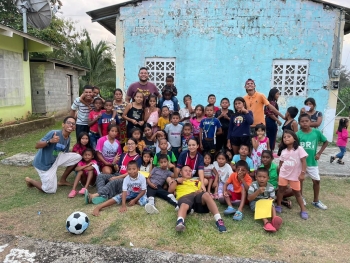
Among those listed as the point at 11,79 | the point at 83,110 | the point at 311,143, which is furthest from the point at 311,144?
the point at 11,79

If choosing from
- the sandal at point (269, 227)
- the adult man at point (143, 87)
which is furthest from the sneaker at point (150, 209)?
the adult man at point (143, 87)

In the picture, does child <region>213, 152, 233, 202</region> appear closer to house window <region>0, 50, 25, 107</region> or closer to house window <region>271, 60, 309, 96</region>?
house window <region>271, 60, 309, 96</region>

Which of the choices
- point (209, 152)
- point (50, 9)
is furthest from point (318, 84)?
point (50, 9)

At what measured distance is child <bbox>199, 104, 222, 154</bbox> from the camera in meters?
4.95

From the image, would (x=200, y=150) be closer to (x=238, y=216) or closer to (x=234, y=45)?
(x=238, y=216)

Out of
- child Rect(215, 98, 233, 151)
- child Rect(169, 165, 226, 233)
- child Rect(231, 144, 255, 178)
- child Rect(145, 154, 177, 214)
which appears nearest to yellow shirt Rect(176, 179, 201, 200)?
child Rect(169, 165, 226, 233)

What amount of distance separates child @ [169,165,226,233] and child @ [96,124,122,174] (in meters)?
1.13

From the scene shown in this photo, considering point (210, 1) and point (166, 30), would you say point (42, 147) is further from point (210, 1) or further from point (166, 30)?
point (210, 1)

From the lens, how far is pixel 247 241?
314 centimetres

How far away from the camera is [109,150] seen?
468 centimetres

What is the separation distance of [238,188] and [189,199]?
2.56ft

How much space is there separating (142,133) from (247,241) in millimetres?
2676

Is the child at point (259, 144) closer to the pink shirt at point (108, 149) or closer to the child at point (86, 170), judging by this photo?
the pink shirt at point (108, 149)

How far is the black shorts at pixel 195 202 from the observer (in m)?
3.68
